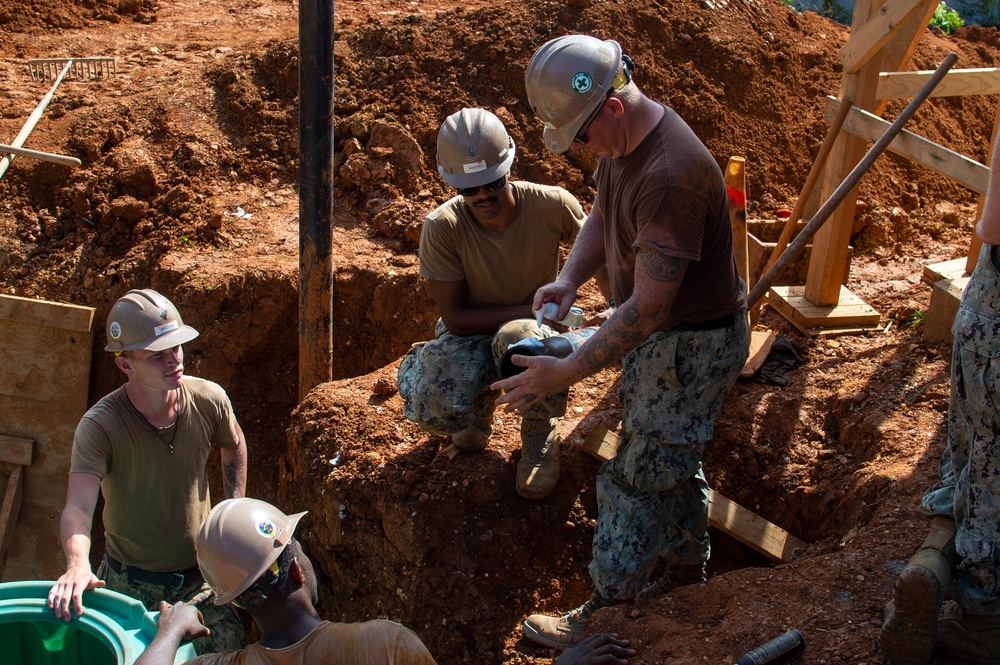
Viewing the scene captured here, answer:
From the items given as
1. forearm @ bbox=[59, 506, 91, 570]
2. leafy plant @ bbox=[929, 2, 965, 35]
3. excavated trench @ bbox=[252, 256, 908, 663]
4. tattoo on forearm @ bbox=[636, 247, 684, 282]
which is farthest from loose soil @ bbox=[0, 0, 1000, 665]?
forearm @ bbox=[59, 506, 91, 570]

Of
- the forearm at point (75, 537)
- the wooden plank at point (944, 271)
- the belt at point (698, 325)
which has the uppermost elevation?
the belt at point (698, 325)

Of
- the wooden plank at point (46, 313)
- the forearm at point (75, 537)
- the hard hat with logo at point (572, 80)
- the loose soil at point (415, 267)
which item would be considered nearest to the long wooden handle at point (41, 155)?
the loose soil at point (415, 267)

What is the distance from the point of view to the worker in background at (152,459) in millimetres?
3494

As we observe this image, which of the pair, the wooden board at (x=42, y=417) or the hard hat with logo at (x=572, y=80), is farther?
the wooden board at (x=42, y=417)

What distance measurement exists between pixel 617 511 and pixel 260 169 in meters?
4.93

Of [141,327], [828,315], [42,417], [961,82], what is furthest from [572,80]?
[42,417]

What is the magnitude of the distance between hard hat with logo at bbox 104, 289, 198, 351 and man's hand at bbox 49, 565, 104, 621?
896mm

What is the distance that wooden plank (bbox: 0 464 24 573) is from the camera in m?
6.19

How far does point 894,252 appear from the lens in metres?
6.68

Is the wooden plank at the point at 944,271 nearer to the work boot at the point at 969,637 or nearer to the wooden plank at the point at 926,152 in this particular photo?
the wooden plank at the point at 926,152

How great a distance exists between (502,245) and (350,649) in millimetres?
2130

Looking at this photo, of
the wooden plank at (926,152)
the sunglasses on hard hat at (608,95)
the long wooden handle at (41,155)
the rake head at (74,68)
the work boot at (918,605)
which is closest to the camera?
the work boot at (918,605)

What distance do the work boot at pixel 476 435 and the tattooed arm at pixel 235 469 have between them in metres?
1.05

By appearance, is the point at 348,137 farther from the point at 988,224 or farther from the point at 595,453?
the point at 988,224
